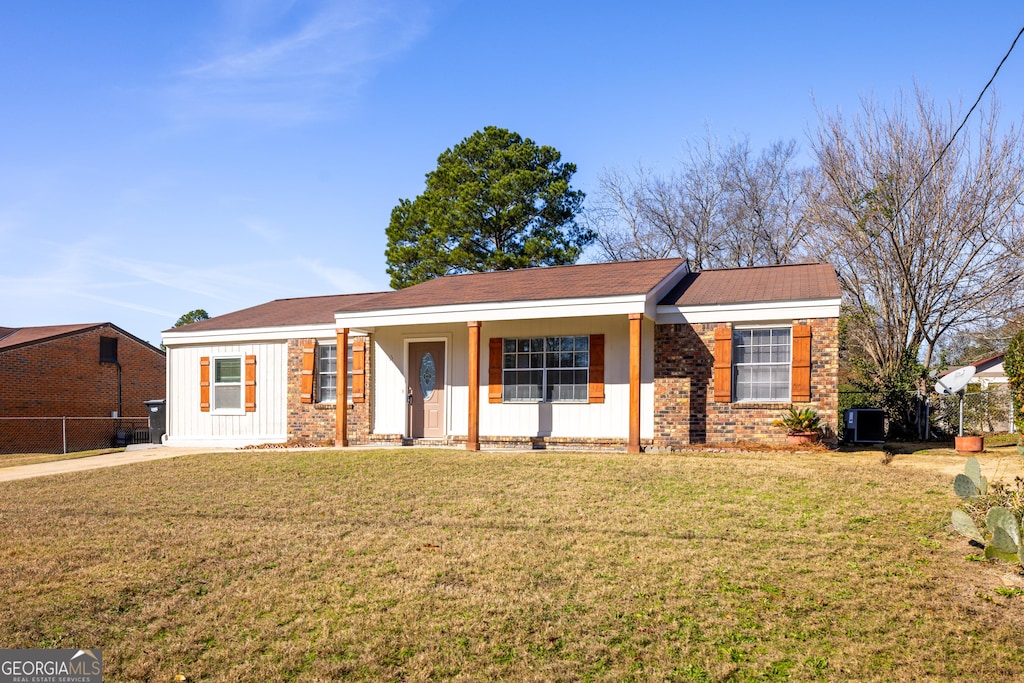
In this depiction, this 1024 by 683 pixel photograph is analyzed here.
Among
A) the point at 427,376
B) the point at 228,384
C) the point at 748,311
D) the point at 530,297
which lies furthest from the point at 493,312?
the point at 228,384

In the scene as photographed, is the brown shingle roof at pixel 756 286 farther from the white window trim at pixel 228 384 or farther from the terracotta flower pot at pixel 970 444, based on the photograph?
the white window trim at pixel 228 384

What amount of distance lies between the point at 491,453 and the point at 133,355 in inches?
808

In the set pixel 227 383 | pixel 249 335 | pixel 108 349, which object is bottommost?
pixel 227 383

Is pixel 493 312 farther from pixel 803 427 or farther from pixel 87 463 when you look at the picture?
pixel 87 463

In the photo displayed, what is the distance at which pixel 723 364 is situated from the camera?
46.0 ft

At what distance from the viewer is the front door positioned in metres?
16.6

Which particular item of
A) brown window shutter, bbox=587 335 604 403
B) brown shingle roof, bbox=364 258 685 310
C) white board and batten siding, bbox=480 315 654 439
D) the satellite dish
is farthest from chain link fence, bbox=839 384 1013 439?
brown window shutter, bbox=587 335 604 403

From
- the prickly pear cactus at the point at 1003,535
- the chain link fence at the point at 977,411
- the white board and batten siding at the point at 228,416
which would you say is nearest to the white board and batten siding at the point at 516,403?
the white board and batten siding at the point at 228,416

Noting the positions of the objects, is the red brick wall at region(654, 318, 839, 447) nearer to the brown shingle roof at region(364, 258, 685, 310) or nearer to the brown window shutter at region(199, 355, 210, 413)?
the brown shingle roof at region(364, 258, 685, 310)

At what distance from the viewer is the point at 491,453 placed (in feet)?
44.9

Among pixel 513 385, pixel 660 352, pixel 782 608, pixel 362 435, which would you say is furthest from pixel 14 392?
pixel 782 608

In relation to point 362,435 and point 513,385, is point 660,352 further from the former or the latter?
point 362,435

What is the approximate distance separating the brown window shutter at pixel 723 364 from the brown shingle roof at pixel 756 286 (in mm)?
585

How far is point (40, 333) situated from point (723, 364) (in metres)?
24.3
